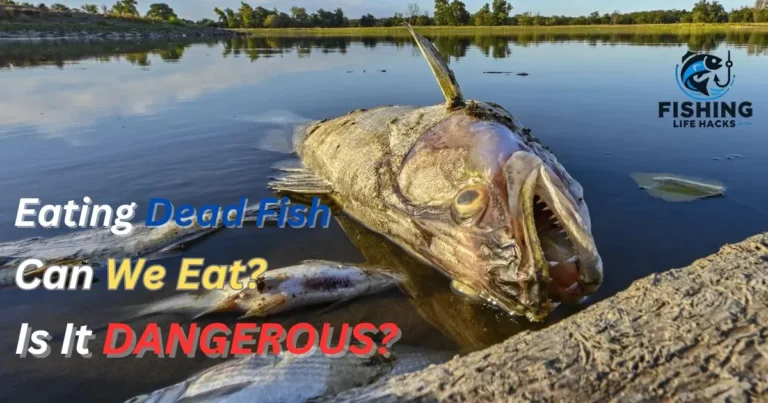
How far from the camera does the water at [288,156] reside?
3.37 meters

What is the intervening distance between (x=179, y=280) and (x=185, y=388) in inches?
66.4

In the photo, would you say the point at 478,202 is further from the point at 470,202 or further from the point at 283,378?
the point at 283,378

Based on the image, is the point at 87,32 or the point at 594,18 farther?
the point at 594,18

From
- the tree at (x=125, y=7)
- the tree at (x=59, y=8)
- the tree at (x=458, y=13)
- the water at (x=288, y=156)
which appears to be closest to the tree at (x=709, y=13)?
the tree at (x=458, y=13)

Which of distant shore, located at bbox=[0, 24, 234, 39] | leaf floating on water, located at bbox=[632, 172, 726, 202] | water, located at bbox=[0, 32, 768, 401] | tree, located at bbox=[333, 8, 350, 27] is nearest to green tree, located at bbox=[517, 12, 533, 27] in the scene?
tree, located at bbox=[333, 8, 350, 27]

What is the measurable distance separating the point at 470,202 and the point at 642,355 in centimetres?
157

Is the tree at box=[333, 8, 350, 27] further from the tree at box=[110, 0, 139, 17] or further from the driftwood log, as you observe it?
the driftwood log

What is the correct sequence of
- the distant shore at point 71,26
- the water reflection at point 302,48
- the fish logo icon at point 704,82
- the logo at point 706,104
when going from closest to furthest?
the logo at point 706,104 → the fish logo icon at point 704,82 → the water reflection at point 302,48 → the distant shore at point 71,26

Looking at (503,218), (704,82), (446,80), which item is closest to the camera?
(503,218)

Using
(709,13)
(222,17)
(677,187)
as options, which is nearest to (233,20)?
(222,17)

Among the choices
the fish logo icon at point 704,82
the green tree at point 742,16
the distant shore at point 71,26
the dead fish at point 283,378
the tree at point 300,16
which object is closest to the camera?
the dead fish at point 283,378

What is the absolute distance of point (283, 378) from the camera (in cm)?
244

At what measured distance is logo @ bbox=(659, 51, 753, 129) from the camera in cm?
835

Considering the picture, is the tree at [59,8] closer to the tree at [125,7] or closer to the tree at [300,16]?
the tree at [125,7]
